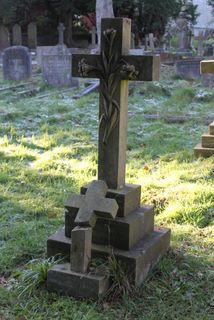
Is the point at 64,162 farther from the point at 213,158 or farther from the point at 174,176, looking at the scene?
the point at 213,158

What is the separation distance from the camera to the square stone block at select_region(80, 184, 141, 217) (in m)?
3.08

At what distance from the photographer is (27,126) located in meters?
8.60

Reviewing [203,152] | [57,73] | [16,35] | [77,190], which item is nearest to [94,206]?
[77,190]

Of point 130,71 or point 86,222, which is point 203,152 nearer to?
point 130,71

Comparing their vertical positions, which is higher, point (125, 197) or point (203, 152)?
point (125, 197)

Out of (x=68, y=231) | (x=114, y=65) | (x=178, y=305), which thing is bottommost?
(x=178, y=305)

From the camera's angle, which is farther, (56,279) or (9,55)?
(9,55)

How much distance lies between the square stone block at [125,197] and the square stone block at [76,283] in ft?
1.48

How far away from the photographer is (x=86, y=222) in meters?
2.87

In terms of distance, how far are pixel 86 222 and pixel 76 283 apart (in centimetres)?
36

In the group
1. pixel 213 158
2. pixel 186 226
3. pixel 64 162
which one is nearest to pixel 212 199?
pixel 186 226

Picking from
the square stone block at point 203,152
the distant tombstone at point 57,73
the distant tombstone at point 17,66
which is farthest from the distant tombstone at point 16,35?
the square stone block at point 203,152

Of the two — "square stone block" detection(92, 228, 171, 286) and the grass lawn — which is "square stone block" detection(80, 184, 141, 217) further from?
the grass lawn

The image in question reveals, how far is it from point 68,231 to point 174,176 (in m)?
2.38
